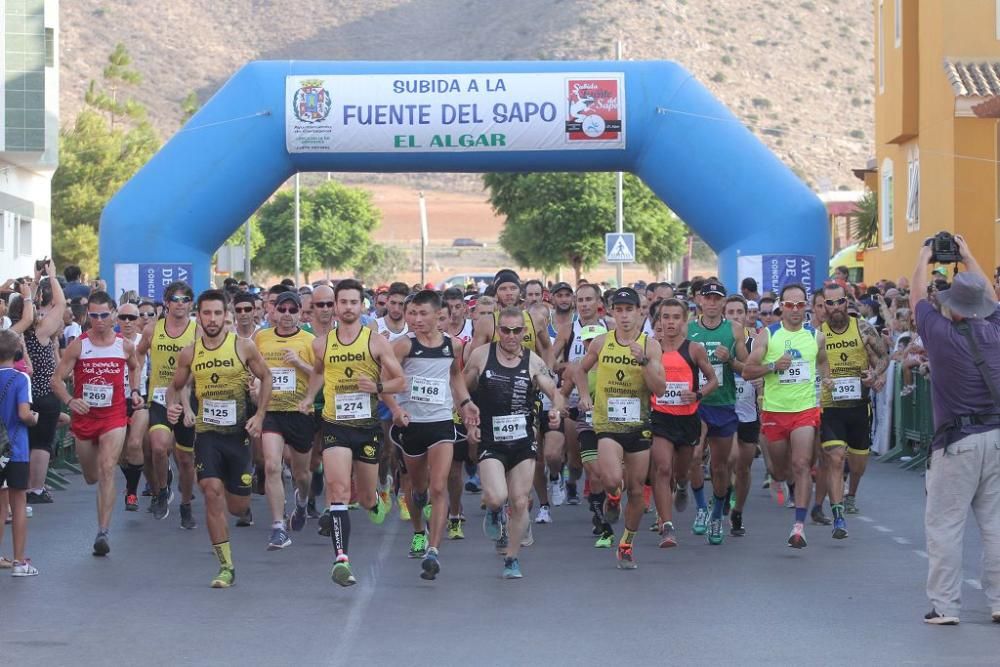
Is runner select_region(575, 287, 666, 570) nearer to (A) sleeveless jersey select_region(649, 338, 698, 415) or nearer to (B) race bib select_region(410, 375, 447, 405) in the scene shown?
(A) sleeveless jersey select_region(649, 338, 698, 415)

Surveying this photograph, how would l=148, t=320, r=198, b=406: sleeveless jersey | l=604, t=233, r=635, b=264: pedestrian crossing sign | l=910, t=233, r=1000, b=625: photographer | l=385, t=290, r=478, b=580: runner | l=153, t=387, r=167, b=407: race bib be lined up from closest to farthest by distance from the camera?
l=910, t=233, r=1000, b=625: photographer, l=385, t=290, r=478, b=580: runner, l=148, t=320, r=198, b=406: sleeveless jersey, l=153, t=387, r=167, b=407: race bib, l=604, t=233, r=635, b=264: pedestrian crossing sign


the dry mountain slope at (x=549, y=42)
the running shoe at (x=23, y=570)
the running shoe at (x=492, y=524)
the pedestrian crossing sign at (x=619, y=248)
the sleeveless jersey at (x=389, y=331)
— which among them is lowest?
the running shoe at (x=23, y=570)

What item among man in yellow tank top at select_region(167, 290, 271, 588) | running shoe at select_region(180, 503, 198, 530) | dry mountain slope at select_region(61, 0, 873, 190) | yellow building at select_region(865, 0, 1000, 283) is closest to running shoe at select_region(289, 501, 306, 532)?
running shoe at select_region(180, 503, 198, 530)

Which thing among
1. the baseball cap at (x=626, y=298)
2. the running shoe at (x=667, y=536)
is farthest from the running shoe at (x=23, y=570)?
the running shoe at (x=667, y=536)

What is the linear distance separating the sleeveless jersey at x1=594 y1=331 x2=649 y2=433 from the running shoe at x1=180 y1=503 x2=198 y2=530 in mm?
3796

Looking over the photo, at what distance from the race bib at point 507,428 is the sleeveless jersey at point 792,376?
7.88 ft

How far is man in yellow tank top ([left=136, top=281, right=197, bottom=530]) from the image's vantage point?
12.8 meters

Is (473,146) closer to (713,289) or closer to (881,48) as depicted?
(713,289)

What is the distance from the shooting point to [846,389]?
40.7 feet

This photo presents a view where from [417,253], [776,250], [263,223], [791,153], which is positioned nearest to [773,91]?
[791,153]

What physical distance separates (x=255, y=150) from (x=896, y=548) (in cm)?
1290

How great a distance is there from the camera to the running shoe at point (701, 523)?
12.5 metres

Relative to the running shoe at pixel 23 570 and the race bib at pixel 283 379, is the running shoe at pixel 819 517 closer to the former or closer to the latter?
the race bib at pixel 283 379

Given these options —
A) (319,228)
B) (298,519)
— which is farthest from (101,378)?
(319,228)
